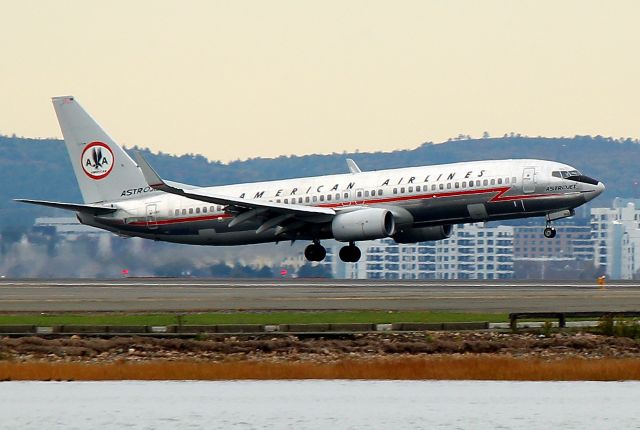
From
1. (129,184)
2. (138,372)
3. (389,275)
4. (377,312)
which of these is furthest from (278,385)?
(389,275)

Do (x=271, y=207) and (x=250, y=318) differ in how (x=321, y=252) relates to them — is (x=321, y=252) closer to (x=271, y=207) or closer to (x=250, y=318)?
(x=271, y=207)

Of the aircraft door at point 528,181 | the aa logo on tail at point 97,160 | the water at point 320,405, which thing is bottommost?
the water at point 320,405

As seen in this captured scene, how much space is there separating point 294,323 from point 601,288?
20.8 m

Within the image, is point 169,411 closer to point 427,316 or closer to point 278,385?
point 278,385

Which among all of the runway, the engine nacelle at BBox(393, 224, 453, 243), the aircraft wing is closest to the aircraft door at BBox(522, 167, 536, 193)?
the runway

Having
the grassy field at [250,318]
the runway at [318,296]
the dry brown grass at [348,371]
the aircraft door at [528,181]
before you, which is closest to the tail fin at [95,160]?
the runway at [318,296]

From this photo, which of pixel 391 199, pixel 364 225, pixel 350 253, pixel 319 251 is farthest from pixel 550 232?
pixel 319 251

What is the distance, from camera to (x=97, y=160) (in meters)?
76.6

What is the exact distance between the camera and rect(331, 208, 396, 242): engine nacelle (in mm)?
66375

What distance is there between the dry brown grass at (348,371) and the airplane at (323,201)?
93.4 feet

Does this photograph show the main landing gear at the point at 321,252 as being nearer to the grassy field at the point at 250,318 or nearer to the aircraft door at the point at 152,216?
the aircraft door at the point at 152,216

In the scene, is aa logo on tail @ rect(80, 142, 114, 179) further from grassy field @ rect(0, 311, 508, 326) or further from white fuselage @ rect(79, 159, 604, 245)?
grassy field @ rect(0, 311, 508, 326)

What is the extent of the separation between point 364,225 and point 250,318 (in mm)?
22660

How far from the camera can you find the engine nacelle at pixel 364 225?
6638cm
